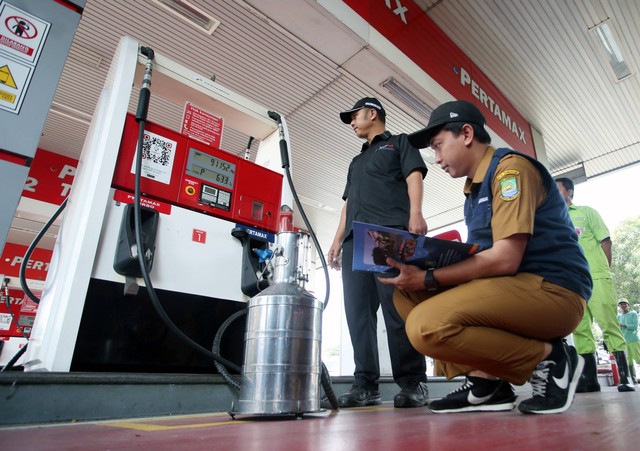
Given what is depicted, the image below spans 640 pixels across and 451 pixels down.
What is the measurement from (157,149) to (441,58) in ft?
11.6

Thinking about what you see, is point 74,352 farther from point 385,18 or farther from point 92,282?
point 385,18

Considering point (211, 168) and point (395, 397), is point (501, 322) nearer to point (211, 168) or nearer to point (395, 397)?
point (395, 397)

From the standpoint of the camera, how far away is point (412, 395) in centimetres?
170

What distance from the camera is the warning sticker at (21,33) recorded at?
1466 millimetres

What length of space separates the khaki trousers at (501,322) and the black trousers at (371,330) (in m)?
0.51

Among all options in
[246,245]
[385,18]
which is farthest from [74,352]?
[385,18]

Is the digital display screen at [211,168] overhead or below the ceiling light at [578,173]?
below

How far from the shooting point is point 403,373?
5.93ft

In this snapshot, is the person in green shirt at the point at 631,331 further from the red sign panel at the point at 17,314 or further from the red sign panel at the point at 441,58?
the red sign panel at the point at 17,314

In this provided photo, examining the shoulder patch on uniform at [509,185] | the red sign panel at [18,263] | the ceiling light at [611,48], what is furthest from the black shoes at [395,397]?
the red sign panel at [18,263]

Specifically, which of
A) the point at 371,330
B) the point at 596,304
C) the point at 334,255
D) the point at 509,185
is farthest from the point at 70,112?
the point at 596,304

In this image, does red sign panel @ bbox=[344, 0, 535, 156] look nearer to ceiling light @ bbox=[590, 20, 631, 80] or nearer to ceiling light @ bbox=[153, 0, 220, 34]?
ceiling light @ bbox=[590, 20, 631, 80]

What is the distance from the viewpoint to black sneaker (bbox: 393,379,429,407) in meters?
1.67

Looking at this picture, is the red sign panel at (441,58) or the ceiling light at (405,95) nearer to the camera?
the red sign panel at (441,58)
